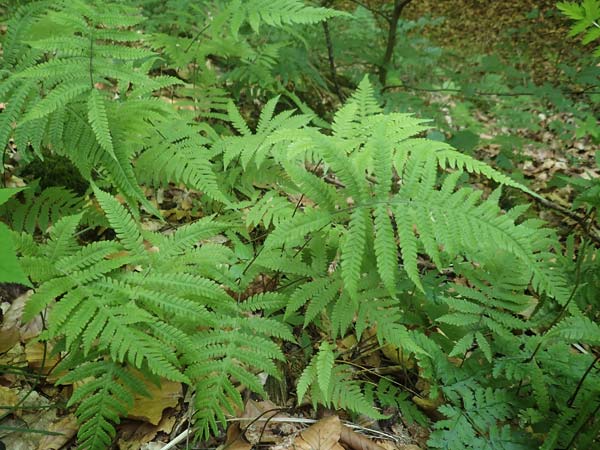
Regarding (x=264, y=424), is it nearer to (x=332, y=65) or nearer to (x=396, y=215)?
(x=396, y=215)

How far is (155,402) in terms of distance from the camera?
1.89 meters

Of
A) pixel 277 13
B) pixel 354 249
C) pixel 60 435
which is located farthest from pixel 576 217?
pixel 60 435

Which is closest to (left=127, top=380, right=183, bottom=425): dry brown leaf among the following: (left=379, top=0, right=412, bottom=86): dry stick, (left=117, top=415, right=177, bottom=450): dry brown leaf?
(left=117, top=415, right=177, bottom=450): dry brown leaf

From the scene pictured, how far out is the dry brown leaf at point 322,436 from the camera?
1.80m

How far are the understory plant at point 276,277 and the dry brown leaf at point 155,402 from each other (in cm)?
6

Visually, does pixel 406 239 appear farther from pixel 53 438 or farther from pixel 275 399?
pixel 53 438

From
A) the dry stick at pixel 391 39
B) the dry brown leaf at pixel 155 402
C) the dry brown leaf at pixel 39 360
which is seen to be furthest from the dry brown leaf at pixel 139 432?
the dry stick at pixel 391 39

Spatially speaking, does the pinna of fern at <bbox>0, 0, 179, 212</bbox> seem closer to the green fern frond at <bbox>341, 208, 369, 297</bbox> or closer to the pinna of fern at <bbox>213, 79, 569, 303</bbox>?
the pinna of fern at <bbox>213, 79, 569, 303</bbox>

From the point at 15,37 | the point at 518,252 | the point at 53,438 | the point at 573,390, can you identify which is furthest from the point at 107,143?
the point at 573,390

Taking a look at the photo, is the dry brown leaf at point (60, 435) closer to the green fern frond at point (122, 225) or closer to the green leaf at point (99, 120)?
the green fern frond at point (122, 225)

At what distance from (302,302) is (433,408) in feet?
2.76

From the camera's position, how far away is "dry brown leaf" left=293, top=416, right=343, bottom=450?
5.90 ft

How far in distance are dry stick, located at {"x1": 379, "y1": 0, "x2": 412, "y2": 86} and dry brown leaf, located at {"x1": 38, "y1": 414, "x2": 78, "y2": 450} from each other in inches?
146

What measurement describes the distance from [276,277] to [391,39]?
9.25 ft
